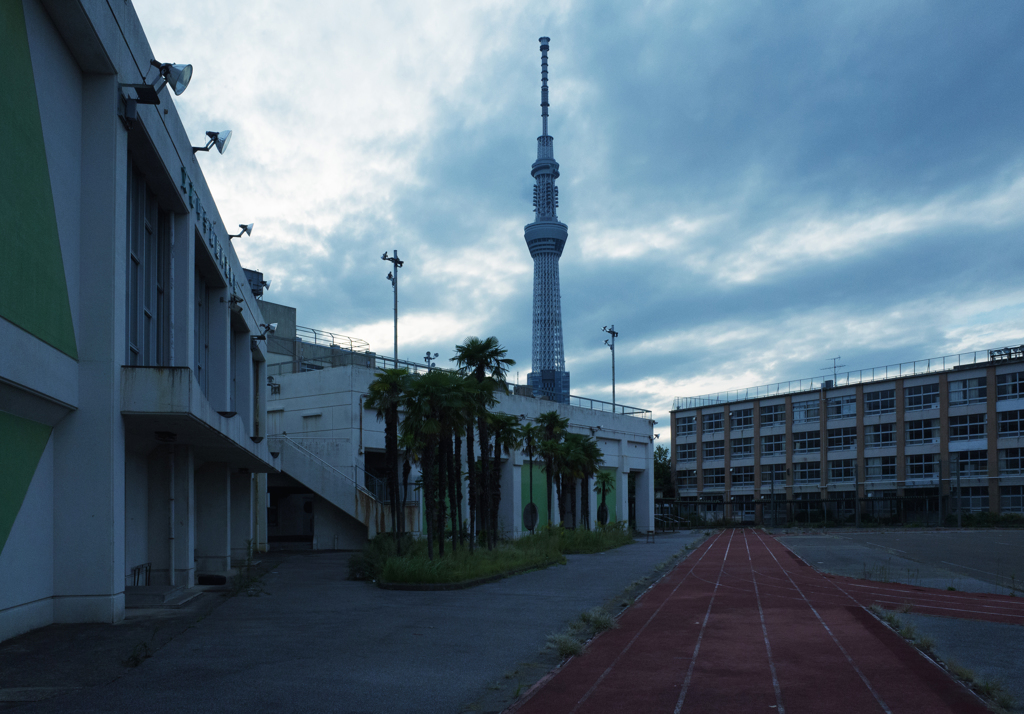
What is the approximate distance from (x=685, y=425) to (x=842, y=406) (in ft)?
66.2

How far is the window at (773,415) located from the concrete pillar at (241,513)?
2636 inches

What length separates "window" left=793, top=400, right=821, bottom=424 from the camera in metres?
86.4

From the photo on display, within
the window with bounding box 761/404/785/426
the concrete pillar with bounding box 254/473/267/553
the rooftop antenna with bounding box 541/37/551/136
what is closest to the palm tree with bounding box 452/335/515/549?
the concrete pillar with bounding box 254/473/267/553

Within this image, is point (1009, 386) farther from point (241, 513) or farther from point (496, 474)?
point (241, 513)

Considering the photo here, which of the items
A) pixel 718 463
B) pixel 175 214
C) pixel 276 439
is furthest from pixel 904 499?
pixel 175 214

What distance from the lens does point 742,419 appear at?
9344cm

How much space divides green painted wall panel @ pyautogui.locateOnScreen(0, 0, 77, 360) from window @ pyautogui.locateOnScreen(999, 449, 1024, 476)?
75431 mm

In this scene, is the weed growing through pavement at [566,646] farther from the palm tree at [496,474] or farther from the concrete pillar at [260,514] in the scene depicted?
the concrete pillar at [260,514]

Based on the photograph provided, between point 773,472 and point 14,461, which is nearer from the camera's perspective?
point 14,461

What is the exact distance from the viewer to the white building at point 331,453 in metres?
40.7

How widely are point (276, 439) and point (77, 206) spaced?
85.5ft

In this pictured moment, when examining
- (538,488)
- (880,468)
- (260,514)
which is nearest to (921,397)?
(880,468)

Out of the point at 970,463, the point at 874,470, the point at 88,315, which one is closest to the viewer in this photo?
the point at 88,315

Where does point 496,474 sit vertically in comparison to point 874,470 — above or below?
above
